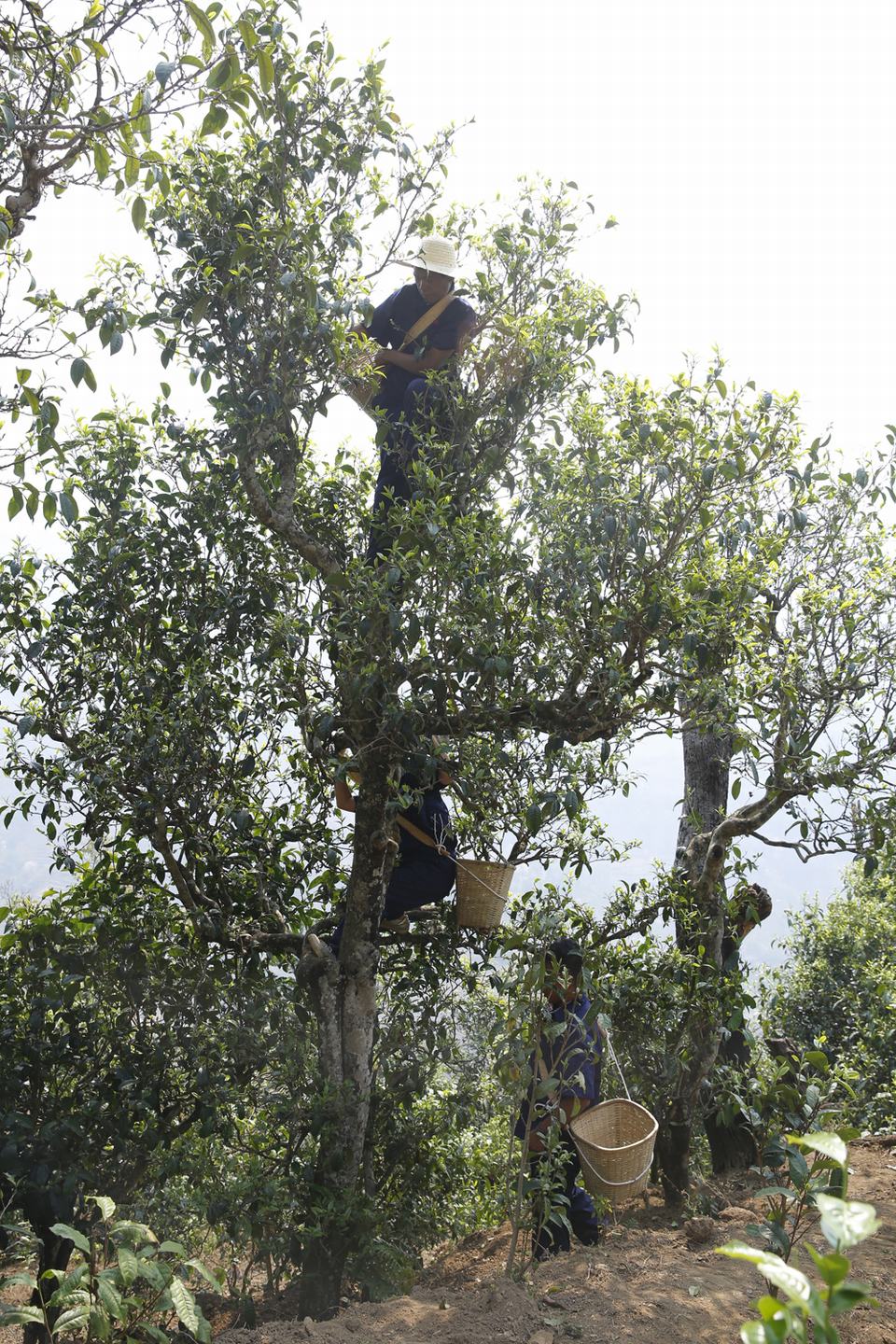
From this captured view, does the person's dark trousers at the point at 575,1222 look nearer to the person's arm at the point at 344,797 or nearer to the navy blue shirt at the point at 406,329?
the person's arm at the point at 344,797

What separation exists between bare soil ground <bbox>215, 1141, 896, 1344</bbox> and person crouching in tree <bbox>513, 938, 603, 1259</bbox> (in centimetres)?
18

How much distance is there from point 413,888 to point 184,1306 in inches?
109

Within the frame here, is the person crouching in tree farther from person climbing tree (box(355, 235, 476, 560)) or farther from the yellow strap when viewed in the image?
person climbing tree (box(355, 235, 476, 560))

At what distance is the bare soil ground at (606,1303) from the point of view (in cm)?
340

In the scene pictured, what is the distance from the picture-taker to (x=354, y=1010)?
494 centimetres

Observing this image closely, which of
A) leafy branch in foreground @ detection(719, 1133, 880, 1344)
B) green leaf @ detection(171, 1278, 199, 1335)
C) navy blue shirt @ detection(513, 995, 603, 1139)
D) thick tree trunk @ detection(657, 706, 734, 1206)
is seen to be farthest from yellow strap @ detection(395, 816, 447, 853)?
leafy branch in foreground @ detection(719, 1133, 880, 1344)

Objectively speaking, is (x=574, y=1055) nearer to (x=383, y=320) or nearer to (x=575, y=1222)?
(x=575, y=1222)

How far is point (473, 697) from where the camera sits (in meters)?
4.49

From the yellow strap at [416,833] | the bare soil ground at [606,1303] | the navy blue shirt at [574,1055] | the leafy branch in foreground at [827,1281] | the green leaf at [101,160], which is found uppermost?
the green leaf at [101,160]

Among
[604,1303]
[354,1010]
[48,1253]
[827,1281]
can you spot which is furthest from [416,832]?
[827,1281]

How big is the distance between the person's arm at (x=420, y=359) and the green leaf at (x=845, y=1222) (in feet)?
13.4

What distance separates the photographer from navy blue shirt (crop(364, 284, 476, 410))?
498 cm

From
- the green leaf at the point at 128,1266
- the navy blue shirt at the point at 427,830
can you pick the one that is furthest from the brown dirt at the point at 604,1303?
the navy blue shirt at the point at 427,830

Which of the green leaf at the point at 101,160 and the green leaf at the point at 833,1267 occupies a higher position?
the green leaf at the point at 101,160
